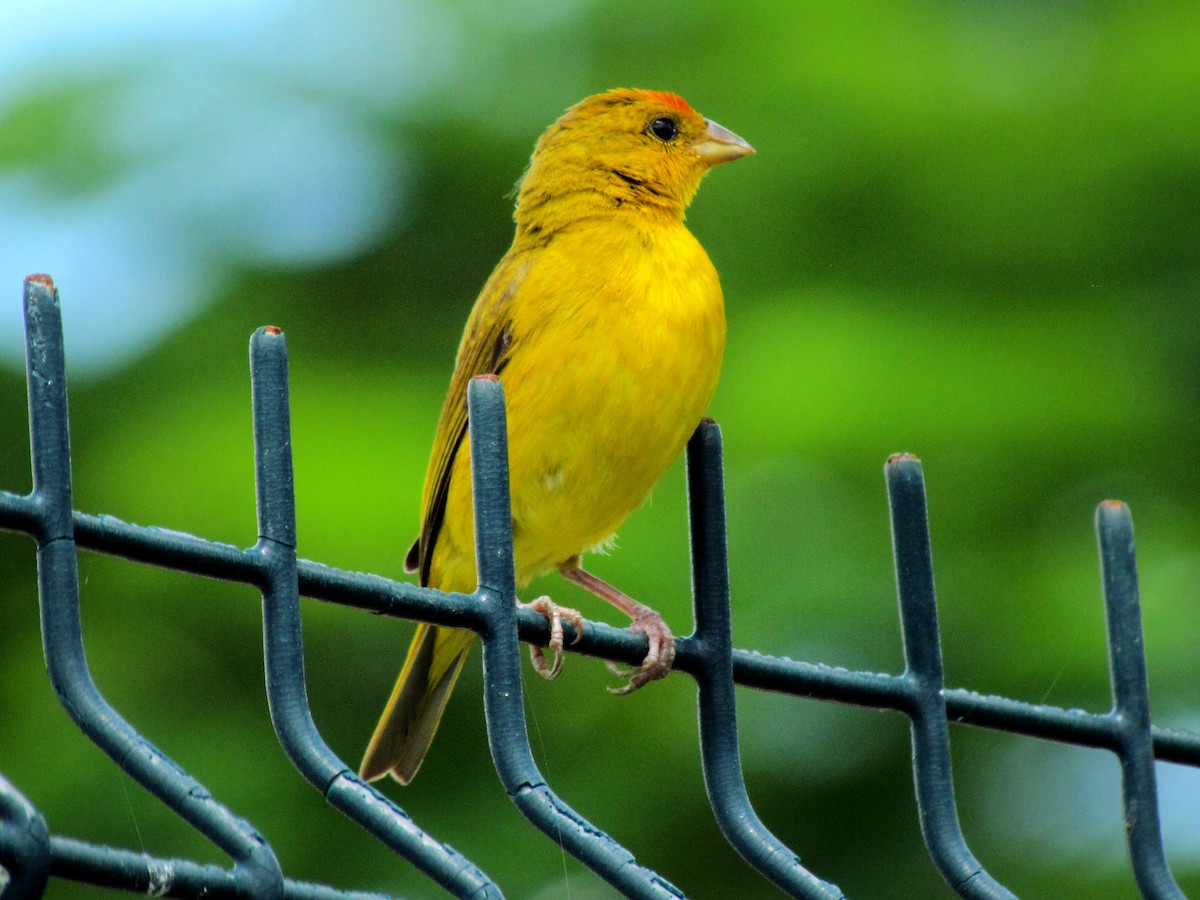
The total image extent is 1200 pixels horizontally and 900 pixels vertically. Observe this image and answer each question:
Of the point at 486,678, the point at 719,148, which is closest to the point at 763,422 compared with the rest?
the point at 719,148

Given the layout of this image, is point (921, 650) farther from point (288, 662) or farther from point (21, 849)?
point (21, 849)

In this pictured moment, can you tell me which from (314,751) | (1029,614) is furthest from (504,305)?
(314,751)

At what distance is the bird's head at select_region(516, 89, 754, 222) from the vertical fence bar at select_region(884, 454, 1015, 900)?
2.22 metres

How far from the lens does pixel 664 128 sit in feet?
14.4

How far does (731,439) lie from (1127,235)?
1763mm

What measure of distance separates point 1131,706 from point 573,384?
5.05ft

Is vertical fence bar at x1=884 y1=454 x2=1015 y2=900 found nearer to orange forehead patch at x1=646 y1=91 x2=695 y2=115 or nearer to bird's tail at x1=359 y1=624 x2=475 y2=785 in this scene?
bird's tail at x1=359 y1=624 x2=475 y2=785

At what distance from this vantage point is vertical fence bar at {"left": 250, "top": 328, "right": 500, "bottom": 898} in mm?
1296

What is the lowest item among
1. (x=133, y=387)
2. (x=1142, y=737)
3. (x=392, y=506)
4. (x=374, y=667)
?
(x=1142, y=737)

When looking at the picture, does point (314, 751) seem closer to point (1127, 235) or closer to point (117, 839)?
point (117, 839)

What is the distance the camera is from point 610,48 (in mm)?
6047

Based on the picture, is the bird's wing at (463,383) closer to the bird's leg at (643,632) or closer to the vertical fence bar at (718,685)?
the bird's leg at (643,632)

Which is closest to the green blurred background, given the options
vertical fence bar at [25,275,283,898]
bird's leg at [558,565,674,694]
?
bird's leg at [558,565,674,694]

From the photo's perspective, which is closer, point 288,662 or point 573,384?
point 288,662
